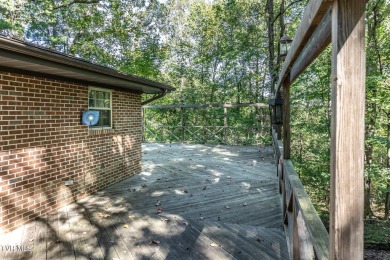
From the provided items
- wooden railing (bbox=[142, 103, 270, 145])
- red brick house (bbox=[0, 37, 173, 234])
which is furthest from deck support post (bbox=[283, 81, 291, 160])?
wooden railing (bbox=[142, 103, 270, 145])

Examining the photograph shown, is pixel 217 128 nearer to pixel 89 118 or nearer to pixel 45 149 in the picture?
pixel 89 118

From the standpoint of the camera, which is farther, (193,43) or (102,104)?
(193,43)

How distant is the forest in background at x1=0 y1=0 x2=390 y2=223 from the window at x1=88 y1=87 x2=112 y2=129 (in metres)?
5.85

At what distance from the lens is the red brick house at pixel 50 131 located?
3.09m

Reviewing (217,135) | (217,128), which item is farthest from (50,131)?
(217,128)

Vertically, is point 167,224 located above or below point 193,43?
below

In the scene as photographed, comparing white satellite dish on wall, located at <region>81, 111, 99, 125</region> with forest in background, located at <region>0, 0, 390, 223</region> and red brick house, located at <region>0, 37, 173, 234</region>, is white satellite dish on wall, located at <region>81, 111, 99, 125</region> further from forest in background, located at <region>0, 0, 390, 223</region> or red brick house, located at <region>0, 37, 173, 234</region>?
forest in background, located at <region>0, 0, 390, 223</region>

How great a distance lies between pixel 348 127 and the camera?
874 millimetres

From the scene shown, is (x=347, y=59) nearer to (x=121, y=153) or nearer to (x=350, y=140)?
(x=350, y=140)

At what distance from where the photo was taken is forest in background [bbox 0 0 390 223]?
378 inches

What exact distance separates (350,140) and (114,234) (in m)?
2.86

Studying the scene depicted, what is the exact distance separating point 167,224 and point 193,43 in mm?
13313

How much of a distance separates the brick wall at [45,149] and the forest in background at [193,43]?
627 centimetres

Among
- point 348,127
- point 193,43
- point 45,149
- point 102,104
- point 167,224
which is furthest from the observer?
point 193,43
